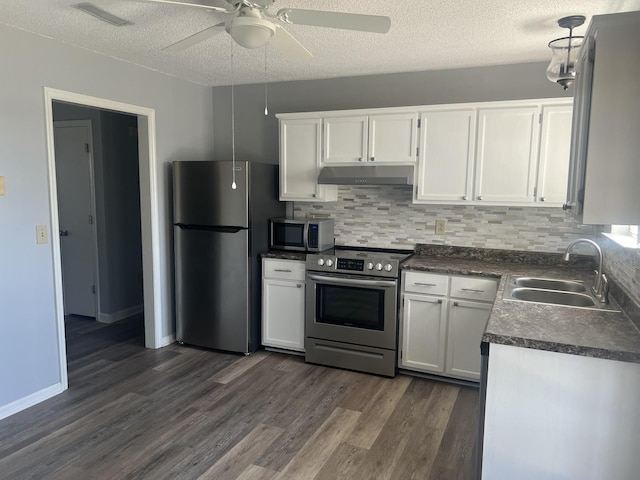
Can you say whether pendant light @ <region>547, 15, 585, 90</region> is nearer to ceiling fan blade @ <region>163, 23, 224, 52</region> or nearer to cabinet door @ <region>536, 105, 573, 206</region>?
cabinet door @ <region>536, 105, 573, 206</region>

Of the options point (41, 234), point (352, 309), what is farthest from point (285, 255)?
point (41, 234)

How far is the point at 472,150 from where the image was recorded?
3.35 m

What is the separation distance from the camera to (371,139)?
142 inches

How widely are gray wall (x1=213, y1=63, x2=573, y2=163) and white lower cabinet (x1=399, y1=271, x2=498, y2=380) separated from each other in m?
1.48

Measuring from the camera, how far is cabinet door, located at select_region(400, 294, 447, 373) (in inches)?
133

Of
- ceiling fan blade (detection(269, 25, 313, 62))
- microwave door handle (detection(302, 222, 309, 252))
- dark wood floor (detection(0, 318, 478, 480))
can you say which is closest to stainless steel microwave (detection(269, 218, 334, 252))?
microwave door handle (detection(302, 222, 309, 252))

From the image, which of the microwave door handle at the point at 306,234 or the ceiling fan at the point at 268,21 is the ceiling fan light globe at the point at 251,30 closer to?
the ceiling fan at the point at 268,21

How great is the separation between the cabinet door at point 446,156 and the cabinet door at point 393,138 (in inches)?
2.9

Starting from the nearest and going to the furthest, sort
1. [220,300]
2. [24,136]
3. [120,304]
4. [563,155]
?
[24,136], [563,155], [220,300], [120,304]

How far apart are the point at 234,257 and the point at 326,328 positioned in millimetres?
956

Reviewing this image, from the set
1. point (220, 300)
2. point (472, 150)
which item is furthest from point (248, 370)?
point (472, 150)

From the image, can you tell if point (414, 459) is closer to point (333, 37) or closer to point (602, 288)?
point (602, 288)

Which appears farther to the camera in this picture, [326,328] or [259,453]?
[326,328]

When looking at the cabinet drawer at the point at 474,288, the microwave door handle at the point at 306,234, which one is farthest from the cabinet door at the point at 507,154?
the microwave door handle at the point at 306,234
